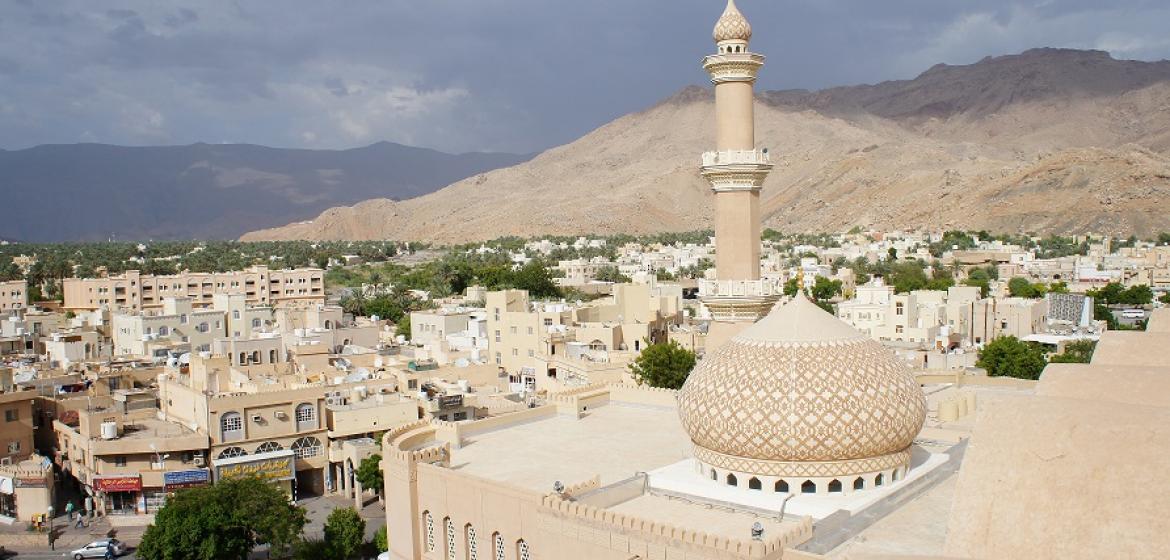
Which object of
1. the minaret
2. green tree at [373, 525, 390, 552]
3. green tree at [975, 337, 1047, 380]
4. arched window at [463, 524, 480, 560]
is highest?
the minaret

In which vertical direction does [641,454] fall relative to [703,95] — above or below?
below

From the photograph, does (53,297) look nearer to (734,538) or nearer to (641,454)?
(641,454)

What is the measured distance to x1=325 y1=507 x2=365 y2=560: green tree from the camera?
1505 cm

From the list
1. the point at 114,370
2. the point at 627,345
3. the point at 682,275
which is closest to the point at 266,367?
the point at 114,370

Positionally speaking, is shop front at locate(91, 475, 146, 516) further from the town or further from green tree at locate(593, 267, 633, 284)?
green tree at locate(593, 267, 633, 284)

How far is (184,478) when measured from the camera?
18.2m

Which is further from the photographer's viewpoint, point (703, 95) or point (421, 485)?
point (703, 95)

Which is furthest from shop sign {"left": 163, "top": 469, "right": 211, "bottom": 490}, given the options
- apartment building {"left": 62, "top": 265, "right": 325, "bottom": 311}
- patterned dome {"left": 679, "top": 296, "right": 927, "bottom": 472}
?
apartment building {"left": 62, "top": 265, "right": 325, "bottom": 311}

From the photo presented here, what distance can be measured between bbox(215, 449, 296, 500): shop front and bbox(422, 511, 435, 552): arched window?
677cm

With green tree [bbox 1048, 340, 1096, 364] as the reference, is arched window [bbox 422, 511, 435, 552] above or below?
below

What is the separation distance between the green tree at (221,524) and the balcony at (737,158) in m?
8.93

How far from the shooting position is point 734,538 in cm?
885

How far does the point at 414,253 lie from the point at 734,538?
77.2m

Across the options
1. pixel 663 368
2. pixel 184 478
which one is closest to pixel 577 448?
pixel 184 478
